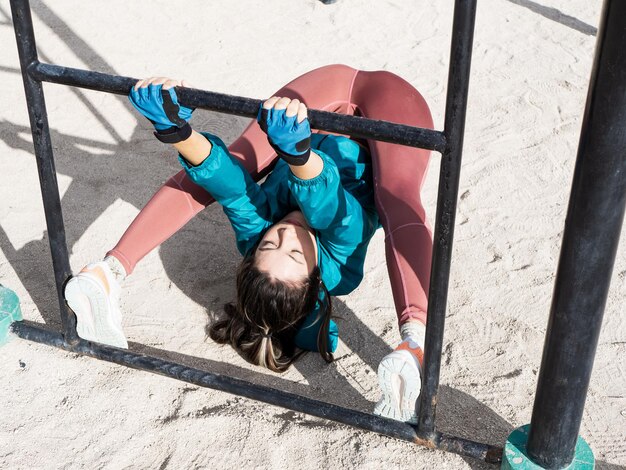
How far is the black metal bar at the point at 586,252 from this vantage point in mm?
1405

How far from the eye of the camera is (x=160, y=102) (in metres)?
1.79

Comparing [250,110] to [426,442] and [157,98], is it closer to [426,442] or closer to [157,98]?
[157,98]

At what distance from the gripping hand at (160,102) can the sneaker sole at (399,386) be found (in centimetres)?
71

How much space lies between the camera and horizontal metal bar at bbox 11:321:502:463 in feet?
6.31

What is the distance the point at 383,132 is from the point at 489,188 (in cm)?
154

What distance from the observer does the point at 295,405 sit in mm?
1974

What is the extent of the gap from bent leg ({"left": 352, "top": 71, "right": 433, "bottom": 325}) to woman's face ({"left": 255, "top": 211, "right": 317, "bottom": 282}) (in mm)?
207

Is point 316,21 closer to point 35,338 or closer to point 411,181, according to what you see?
point 411,181

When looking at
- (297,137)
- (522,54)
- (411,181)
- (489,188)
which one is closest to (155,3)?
(522,54)

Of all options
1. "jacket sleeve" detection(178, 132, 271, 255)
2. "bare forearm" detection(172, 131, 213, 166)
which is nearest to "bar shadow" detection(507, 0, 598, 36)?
"jacket sleeve" detection(178, 132, 271, 255)

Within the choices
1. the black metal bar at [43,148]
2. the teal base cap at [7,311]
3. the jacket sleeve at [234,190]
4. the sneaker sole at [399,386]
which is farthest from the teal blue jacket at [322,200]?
the teal base cap at [7,311]

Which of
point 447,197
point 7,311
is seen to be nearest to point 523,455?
point 447,197

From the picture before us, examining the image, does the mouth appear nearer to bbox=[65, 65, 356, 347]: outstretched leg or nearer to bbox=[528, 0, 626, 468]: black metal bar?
bbox=[65, 65, 356, 347]: outstretched leg

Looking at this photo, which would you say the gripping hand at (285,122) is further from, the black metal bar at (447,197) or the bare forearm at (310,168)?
the black metal bar at (447,197)
